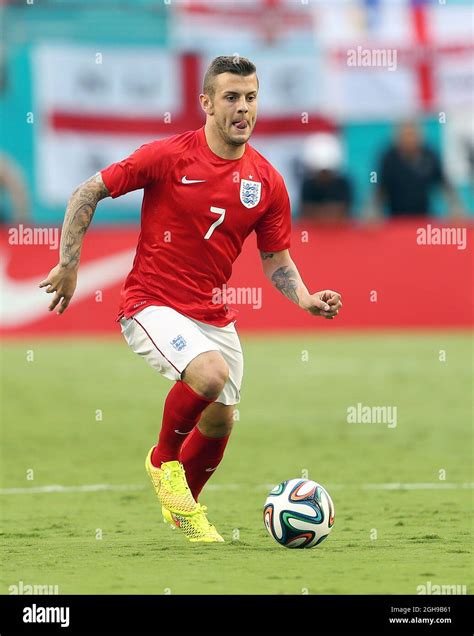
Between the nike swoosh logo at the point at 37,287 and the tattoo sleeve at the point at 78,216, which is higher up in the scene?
the nike swoosh logo at the point at 37,287

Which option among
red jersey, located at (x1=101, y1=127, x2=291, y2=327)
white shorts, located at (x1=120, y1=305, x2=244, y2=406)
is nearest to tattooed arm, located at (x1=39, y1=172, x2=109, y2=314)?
red jersey, located at (x1=101, y1=127, x2=291, y2=327)

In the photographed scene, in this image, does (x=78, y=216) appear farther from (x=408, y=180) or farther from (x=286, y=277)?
(x=408, y=180)

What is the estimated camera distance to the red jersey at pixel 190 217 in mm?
8445

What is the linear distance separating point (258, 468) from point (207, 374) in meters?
3.88

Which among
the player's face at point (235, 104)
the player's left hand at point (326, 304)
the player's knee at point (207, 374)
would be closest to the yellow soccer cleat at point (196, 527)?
the player's knee at point (207, 374)

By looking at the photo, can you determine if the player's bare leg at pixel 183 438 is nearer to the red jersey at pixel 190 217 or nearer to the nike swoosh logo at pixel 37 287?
the red jersey at pixel 190 217

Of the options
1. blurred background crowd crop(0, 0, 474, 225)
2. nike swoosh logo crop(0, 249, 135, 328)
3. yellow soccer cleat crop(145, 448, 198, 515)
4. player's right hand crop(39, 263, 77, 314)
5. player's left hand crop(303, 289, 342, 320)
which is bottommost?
yellow soccer cleat crop(145, 448, 198, 515)

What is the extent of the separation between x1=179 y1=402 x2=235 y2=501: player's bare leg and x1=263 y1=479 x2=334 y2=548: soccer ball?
0.74m

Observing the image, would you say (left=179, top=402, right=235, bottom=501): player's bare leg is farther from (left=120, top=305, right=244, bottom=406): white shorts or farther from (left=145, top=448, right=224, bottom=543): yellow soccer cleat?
(left=145, top=448, right=224, bottom=543): yellow soccer cleat

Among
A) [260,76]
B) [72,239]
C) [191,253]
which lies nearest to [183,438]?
[191,253]

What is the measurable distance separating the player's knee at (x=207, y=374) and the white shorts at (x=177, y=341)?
0.04 metres

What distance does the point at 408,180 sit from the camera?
65.3 ft

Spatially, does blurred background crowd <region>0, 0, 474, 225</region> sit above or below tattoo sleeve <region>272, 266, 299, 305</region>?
above

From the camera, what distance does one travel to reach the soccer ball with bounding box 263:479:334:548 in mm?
8102
